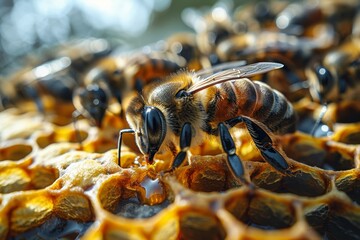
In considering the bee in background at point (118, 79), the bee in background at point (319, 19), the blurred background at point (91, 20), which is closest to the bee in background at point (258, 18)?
the bee in background at point (319, 19)

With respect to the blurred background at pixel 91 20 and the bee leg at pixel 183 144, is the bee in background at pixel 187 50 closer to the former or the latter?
the blurred background at pixel 91 20

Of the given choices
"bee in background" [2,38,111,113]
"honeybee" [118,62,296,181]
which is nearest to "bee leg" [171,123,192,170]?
"honeybee" [118,62,296,181]

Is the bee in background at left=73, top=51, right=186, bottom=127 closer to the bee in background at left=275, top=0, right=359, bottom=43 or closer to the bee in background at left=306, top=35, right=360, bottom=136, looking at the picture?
the bee in background at left=306, top=35, right=360, bottom=136

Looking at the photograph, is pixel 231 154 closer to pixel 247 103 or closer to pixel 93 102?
pixel 247 103

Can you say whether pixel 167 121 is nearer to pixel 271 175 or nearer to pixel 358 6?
pixel 271 175

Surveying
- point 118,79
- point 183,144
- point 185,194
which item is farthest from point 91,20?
point 185,194

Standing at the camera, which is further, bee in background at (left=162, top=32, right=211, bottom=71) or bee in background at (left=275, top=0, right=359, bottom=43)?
bee in background at (left=275, top=0, right=359, bottom=43)
